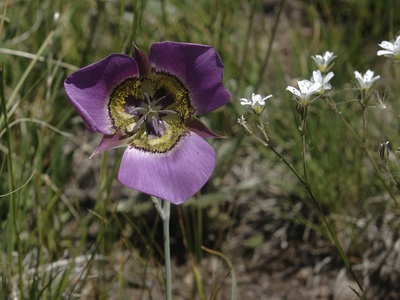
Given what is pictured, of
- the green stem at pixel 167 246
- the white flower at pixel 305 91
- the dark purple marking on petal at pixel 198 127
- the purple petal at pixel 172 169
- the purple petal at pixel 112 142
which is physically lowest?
the green stem at pixel 167 246

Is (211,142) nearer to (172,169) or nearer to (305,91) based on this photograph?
(172,169)

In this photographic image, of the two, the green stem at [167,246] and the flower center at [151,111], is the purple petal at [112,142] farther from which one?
the green stem at [167,246]

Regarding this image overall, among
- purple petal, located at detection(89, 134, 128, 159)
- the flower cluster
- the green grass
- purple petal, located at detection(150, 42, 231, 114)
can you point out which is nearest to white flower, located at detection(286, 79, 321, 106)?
the flower cluster

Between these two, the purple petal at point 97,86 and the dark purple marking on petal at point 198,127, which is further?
the dark purple marking on petal at point 198,127

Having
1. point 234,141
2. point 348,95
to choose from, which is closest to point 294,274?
point 234,141

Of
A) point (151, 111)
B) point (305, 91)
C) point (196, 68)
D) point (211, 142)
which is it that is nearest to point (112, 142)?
point (151, 111)

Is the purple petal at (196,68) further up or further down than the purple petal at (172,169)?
further up

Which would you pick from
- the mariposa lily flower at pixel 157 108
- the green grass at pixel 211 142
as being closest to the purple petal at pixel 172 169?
the mariposa lily flower at pixel 157 108
